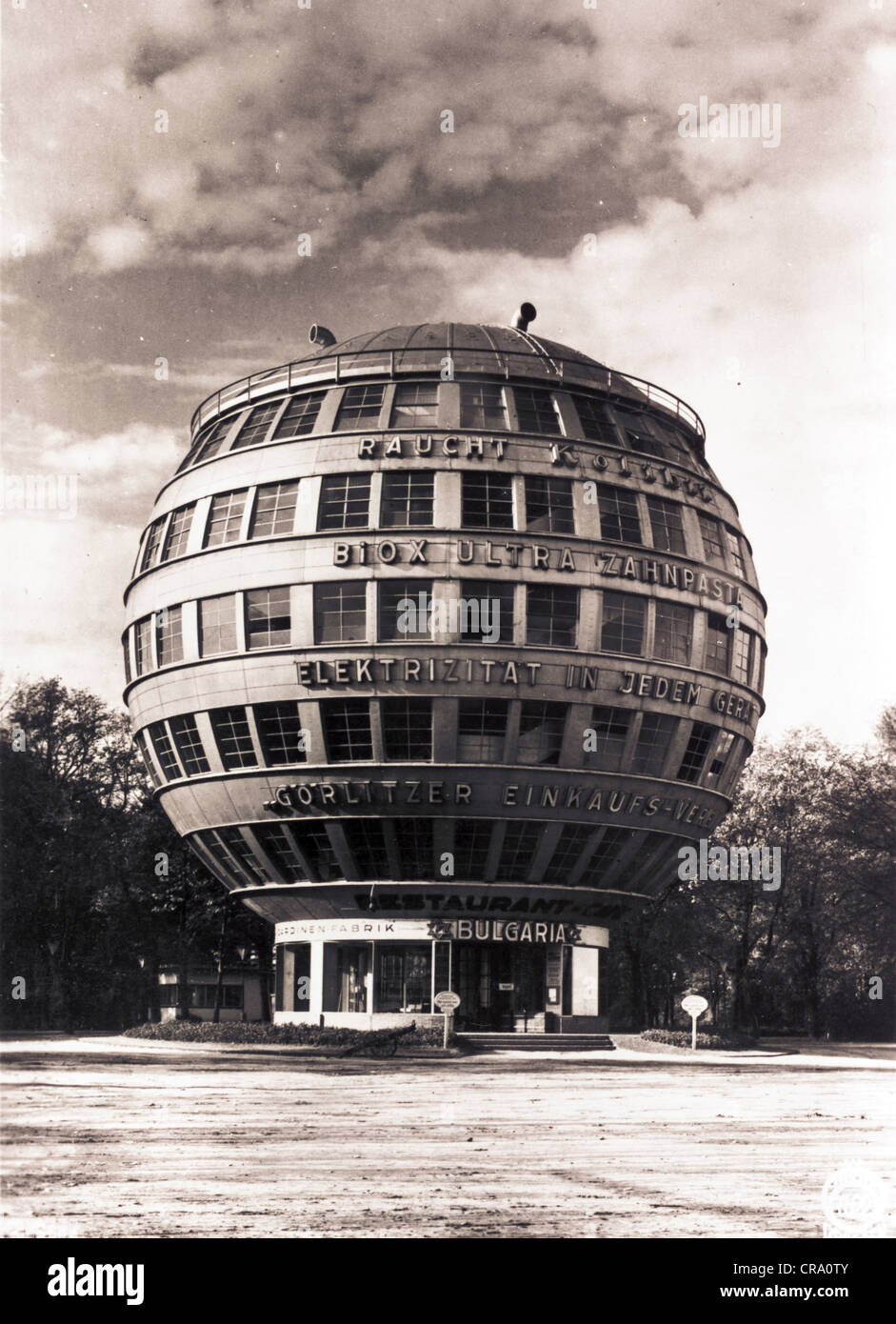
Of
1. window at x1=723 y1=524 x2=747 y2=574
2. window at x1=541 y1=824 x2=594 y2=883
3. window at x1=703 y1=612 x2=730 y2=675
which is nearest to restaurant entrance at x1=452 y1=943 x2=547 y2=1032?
window at x1=541 y1=824 x2=594 y2=883

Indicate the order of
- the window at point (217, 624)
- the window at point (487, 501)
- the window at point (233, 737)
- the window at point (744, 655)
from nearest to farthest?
the window at point (487, 501), the window at point (217, 624), the window at point (233, 737), the window at point (744, 655)

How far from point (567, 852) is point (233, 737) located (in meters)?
12.9

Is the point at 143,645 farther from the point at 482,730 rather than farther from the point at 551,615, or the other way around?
the point at 551,615

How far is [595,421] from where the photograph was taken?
52250 millimetres

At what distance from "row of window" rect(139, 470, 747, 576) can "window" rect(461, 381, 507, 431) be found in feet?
7.42

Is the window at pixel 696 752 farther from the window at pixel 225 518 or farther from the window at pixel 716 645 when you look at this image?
the window at pixel 225 518

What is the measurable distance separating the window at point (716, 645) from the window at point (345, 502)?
13.6 metres

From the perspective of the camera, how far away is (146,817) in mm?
69062

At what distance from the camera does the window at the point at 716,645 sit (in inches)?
2072

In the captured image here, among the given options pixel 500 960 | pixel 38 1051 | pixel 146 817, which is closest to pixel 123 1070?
pixel 38 1051

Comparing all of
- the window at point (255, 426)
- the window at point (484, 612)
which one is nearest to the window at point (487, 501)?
the window at point (484, 612)

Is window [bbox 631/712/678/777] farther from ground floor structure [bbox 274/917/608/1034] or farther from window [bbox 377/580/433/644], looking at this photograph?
window [bbox 377/580/433/644]

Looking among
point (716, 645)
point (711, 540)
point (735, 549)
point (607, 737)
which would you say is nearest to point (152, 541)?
point (607, 737)

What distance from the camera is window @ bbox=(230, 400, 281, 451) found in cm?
5288
